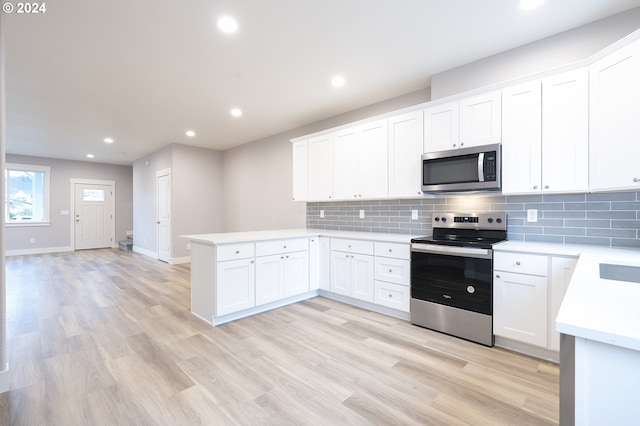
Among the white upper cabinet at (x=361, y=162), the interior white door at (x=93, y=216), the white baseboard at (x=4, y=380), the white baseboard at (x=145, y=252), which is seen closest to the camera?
the white baseboard at (x=4, y=380)

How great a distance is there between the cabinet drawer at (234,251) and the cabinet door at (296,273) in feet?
1.67

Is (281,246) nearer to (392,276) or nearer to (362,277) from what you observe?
(362,277)

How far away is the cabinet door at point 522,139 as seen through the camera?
2426mm

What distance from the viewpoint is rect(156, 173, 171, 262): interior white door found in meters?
6.40

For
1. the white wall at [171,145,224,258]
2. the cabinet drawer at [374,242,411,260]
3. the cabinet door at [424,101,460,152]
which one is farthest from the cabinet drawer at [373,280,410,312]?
the white wall at [171,145,224,258]

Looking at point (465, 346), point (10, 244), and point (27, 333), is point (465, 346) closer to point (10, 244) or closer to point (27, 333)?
point (27, 333)

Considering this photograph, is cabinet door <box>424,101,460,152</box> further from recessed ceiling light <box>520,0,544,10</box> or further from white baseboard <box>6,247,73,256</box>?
white baseboard <box>6,247,73,256</box>

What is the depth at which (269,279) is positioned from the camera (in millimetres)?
3400

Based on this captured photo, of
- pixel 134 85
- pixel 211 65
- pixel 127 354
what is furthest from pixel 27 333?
pixel 211 65

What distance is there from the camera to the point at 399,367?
7.14 feet

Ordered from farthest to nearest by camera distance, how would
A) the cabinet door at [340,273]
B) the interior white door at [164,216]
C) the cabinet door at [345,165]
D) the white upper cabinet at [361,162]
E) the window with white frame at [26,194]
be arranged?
the window with white frame at [26,194] → the interior white door at [164,216] → the cabinet door at [345,165] → the cabinet door at [340,273] → the white upper cabinet at [361,162]

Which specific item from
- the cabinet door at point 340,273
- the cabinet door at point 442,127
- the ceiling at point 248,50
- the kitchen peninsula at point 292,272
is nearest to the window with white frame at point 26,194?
the ceiling at point 248,50

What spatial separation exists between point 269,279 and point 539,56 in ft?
11.3

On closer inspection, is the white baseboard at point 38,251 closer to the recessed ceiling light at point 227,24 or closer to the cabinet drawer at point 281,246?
the cabinet drawer at point 281,246
